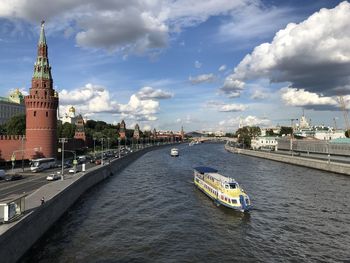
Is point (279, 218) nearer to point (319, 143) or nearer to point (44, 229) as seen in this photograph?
point (44, 229)

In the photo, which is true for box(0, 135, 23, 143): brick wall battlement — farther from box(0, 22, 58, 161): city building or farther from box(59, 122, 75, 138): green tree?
box(59, 122, 75, 138): green tree

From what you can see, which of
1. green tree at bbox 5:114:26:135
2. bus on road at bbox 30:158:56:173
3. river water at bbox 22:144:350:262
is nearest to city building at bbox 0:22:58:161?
bus on road at bbox 30:158:56:173

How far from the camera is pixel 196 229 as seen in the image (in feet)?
118

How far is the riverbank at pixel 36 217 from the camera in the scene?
24.5 meters

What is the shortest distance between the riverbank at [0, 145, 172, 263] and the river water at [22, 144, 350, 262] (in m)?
1.05

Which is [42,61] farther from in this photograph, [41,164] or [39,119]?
[41,164]

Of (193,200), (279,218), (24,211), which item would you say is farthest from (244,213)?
(24,211)

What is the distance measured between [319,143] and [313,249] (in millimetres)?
98446

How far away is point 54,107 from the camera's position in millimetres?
84500

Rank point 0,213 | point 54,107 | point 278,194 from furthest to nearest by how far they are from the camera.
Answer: point 54,107 < point 278,194 < point 0,213

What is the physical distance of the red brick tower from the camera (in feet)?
267

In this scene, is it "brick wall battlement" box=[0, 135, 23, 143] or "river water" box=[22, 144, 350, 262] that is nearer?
"river water" box=[22, 144, 350, 262]

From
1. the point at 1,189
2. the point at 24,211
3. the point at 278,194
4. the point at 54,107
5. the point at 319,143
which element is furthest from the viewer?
the point at 319,143

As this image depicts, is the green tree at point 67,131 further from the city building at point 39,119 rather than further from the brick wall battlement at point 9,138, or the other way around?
the city building at point 39,119
